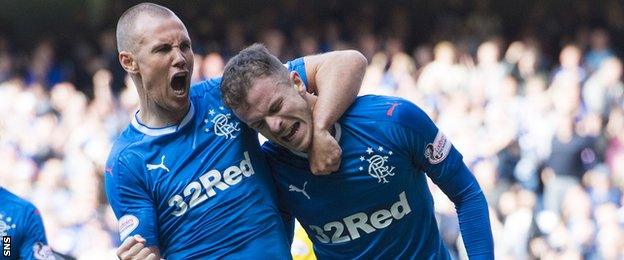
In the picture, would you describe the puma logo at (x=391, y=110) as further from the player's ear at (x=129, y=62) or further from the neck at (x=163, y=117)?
the player's ear at (x=129, y=62)

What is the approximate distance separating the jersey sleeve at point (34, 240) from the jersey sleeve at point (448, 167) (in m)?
2.62

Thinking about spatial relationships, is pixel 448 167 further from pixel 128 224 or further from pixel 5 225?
pixel 5 225

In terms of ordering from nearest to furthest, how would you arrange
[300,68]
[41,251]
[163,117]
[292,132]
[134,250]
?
[134,250], [292,132], [163,117], [300,68], [41,251]

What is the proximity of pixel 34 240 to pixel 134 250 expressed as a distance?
7.22 feet

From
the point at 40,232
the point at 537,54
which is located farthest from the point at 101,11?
the point at 40,232

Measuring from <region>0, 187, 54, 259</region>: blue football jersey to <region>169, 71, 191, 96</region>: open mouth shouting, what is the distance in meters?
2.01

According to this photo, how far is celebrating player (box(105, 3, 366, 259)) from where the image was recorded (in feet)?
18.7

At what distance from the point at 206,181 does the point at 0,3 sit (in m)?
18.3

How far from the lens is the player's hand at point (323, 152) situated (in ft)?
18.1

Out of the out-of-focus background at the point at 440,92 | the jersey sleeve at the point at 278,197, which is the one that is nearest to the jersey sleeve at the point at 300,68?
the jersey sleeve at the point at 278,197

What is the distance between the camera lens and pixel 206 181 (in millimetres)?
5750

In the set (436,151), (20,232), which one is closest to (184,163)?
(436,151)

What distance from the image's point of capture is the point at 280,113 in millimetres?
5484

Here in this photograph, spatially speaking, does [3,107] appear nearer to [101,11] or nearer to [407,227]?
[101,11]
